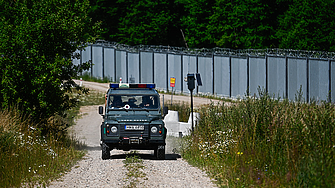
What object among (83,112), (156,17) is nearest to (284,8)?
(156,17)

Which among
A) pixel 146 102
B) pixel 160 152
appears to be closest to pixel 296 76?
pixel 146 102

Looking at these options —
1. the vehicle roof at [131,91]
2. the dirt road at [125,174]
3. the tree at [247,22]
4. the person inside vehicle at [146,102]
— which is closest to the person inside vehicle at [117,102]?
the vehicle roof at [131,91]

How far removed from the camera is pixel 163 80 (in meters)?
45.7

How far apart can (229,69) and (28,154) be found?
26.4 metres

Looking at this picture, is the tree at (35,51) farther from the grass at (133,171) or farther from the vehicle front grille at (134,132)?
the grass at (133,171)

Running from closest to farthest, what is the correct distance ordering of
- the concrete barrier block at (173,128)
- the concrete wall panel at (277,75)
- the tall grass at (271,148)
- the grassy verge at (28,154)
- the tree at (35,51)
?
the tall grass at (271,148), the grassy verge at (28,154), the tree at (35,51), the concrete barrier block at (173,128), the concrete wall panel at (277,75)

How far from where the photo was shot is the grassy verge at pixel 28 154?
13006 mm

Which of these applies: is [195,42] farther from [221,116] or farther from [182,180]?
[182,180]

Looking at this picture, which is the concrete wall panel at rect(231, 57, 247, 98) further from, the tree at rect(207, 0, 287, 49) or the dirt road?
the dirt road

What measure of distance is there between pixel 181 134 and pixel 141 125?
28.0 feet

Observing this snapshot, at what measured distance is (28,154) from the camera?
1489 cm

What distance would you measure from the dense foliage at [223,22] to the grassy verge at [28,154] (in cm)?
2967

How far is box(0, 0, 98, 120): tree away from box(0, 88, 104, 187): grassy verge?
794 millimetres

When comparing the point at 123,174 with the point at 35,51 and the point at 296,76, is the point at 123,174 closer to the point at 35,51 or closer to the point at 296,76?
the point at 35,51
